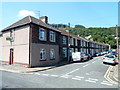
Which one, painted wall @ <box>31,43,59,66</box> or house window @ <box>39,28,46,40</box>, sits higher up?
house window @ <box>39,28,46,40</box>

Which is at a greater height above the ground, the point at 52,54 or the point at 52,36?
the point at 52,36

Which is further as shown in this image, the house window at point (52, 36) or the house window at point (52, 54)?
the house window at point (52, 36)

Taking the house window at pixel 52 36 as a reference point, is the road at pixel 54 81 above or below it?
below

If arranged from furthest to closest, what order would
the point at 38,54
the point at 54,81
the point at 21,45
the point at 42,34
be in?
the point at 42,34
the point at 21,45
the point at 38,54
the point at 54,81

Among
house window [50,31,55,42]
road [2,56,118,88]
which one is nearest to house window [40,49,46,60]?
house window [50,31,55,42]

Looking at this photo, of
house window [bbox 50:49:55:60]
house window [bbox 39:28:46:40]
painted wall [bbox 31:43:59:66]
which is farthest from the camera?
house window [bbox 50:49:55:60]

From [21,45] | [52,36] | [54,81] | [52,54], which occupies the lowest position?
[54,81]

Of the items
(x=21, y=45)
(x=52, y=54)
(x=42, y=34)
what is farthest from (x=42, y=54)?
(x=21, y=45)

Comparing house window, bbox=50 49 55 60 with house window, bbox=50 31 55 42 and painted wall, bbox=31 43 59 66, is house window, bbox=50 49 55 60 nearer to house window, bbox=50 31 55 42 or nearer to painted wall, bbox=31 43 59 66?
painted wall, bbox=31 43 59 66

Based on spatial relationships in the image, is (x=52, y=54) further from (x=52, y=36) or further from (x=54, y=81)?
(x=54, y=81)

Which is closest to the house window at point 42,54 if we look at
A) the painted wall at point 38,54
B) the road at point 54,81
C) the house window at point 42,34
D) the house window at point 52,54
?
the painted wall at point 38,54

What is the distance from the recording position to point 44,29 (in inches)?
661

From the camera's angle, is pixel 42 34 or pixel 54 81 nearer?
pixel 54 81

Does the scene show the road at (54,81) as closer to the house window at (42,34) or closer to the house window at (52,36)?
the house window at (42,34)
